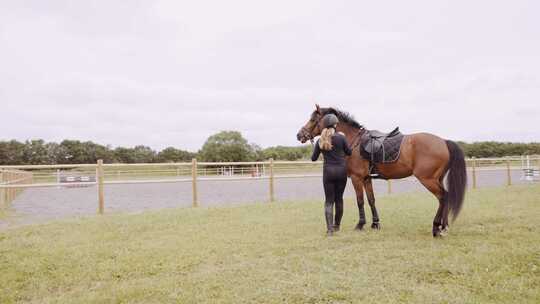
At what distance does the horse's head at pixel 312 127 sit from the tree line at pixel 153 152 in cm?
4712

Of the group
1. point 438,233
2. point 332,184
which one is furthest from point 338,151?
point 438,233

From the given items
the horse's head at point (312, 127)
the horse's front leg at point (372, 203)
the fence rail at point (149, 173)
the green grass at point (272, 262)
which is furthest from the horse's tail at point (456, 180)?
the fence rail at point (149, 173)

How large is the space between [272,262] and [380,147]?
2744mm

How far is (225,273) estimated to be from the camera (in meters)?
3.68

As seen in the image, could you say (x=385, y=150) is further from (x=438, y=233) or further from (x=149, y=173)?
(x=149, y=173)

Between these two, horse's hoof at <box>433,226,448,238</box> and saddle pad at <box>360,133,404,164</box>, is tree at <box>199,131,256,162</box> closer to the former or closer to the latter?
saddle pad at <box>360,133,404,164</box>

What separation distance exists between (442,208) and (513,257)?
4.46 feet

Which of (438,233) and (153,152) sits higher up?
(153,152)

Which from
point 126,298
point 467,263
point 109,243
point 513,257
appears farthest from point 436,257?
point 109,243

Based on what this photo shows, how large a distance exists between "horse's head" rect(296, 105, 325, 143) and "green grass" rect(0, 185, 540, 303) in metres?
1.60

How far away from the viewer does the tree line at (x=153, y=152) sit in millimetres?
57375

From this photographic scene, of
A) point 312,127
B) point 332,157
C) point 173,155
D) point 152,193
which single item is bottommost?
point 152,193

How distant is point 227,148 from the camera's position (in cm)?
6266

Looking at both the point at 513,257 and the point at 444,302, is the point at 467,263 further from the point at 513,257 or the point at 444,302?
the point at 444,302
